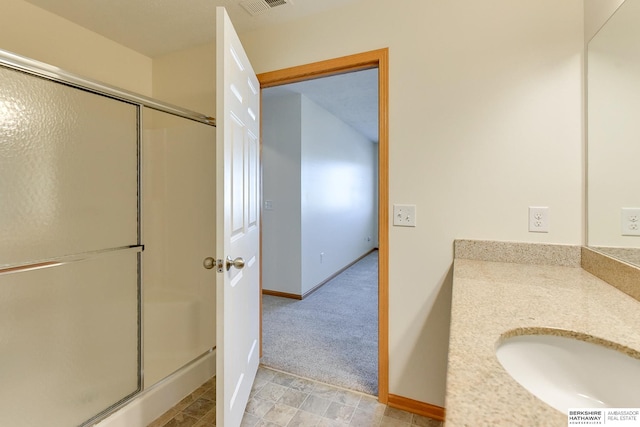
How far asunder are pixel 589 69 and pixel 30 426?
3063 mm

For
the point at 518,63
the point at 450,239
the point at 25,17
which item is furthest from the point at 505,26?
the point at 25,17

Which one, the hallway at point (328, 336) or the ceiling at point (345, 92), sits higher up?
the ceiling at point (345, 92)

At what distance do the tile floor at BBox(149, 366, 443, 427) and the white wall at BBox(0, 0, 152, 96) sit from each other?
230cm

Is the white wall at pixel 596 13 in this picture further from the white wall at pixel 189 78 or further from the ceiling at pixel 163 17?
the white wall at pixel 189 78

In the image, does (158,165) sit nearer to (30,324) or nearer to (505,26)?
(30,324)

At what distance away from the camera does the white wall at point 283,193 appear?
3.51 meters

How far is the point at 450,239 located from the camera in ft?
5.05

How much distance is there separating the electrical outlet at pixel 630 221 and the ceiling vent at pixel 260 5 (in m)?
1.89

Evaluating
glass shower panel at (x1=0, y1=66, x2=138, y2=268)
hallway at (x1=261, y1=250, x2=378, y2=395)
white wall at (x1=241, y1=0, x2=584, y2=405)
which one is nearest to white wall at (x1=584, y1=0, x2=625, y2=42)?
white wall at (x1=241, y1=0, x2=584, y2=405)

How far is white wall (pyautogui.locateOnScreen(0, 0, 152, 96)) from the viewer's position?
1.67 m

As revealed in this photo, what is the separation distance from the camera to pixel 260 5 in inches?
67.4

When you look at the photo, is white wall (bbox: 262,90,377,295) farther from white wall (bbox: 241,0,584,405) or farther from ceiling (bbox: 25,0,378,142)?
white wall (bbox: 241,0,584,405)

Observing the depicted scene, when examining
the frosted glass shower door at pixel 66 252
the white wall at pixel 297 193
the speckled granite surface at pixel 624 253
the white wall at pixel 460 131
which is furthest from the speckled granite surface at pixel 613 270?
the white wall at pixel 297 193

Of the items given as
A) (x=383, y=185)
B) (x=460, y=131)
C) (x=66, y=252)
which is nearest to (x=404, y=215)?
(x=383, y=185)
